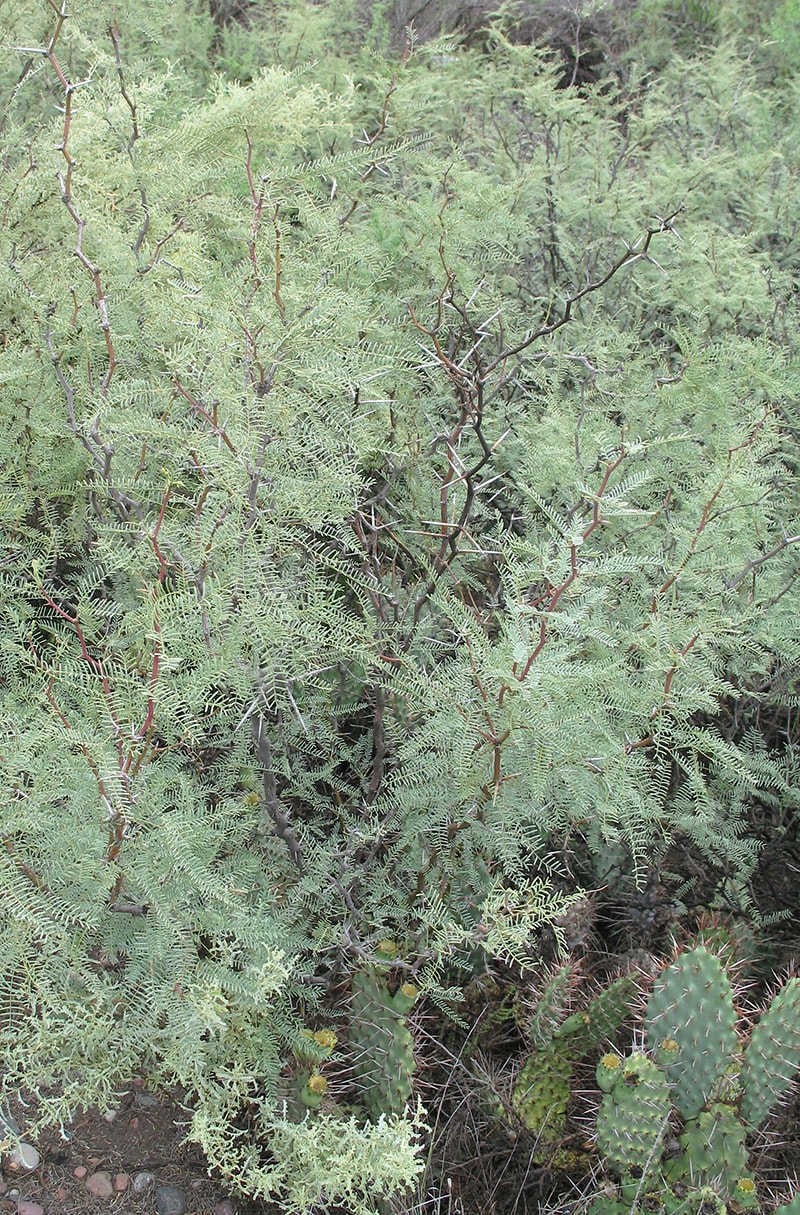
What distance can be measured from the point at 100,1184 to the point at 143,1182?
0.08 m

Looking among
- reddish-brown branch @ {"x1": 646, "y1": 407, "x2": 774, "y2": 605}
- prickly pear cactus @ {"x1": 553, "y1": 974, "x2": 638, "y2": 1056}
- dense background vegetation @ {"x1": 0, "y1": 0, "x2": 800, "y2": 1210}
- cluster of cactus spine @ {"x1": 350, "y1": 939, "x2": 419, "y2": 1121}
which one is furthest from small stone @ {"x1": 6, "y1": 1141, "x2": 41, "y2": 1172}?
reddish-brown branch @ {"x1": 646, "y1": 407, "x2": 774, "y2": 605}

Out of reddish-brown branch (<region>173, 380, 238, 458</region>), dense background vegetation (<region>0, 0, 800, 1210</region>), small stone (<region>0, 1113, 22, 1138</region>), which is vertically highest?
reddish-brown branch (<region>173, 380, 238, 458</region>)

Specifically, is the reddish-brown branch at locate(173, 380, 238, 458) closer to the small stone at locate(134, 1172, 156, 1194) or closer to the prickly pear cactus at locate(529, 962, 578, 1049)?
the prickly pear cactus at locate(529, 962, 578, 1049)

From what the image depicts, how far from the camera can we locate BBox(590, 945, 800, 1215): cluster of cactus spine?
6.40 feet

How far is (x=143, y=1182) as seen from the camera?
2098mm

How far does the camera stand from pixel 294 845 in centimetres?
227

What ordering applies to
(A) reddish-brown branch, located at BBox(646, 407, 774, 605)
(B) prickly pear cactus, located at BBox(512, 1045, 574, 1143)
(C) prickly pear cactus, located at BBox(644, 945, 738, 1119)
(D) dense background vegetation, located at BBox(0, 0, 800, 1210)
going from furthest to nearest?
1. (A) reddish-brown branch, located at BBox(646, 407, 774, 605)
2. (B) prickly pear cactus, located at BBox(512, 1045, 574, 1143)
3. (C) prickly pear cactus, located at BBox(644, 945, 738, 1119)
4. (D) dense background vegetation, located at BBox(0, 0, 800, 1210)

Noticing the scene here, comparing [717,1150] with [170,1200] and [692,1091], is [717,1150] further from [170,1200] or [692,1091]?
[170,1200]

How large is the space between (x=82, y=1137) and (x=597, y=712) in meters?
1.37

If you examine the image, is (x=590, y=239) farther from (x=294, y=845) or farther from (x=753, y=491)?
(x=294, y=845)

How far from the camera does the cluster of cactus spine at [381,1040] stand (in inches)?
78.4

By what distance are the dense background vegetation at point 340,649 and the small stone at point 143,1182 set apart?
184 millimetres

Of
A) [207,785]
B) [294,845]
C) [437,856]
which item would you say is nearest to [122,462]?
[207,785]

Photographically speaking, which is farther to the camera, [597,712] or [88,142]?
[88,142]
